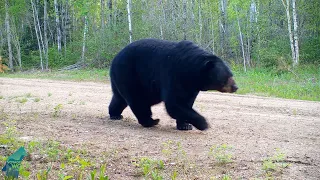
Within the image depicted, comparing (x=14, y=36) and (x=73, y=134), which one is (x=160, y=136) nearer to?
(x=73, y=134)

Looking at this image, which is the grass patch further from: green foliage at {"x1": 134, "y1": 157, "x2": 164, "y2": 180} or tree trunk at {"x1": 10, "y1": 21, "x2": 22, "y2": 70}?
tree trunk at {"x1": 10, "y1": 21, "x2": 22, "y2": 70}

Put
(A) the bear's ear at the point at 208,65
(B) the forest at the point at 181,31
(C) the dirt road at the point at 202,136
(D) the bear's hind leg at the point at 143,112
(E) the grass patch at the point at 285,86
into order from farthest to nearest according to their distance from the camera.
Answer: (B) the forest at the point at 181,31 → (E) the grass patch at the point at 285,86 → (D) the bear's hind leg at the point at 143,112 → (A) the bear's ear at the point at 208,65 → (C) the dirt road at the point at 202,136

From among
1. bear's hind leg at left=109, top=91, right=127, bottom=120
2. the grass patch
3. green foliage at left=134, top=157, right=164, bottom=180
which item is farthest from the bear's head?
the grass patch

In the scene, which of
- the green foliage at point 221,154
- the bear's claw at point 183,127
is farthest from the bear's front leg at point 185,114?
the green foliage at point 221,154

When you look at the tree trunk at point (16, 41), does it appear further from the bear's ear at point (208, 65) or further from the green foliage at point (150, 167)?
the green foliage at point (150, 167)

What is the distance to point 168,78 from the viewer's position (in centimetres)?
622

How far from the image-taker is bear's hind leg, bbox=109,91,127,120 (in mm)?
7559

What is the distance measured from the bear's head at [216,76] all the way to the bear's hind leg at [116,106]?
1996 millimetres

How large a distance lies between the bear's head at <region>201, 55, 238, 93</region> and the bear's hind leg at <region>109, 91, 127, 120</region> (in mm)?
1996

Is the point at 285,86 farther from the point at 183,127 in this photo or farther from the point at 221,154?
the point at 221,154

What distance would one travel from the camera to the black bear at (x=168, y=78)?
236 inches

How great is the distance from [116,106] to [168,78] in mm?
1744

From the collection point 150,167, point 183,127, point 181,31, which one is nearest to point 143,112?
point 183,127

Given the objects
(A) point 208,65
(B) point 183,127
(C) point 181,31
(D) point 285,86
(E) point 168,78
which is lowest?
(D) point 285,86
